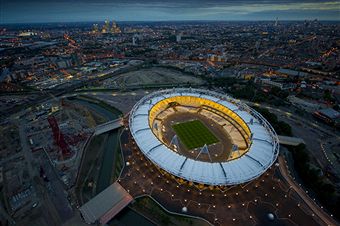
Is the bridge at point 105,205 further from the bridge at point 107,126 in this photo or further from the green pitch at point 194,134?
the bridge at point 107,126

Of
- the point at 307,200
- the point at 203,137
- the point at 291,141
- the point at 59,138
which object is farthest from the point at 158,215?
the point at 291,141

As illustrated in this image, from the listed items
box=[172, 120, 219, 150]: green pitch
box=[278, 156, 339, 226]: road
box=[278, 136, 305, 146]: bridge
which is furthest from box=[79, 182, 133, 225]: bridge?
box=[278, 136, 305, 146]: bridge

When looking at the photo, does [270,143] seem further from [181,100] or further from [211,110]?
[181,100]

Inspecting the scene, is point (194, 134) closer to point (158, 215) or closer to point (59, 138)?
point (158, 215)

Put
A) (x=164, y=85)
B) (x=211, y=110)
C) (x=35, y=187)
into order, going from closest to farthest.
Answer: (x=35, y=187) < (x=211, y=110) < (x=164, y=85)

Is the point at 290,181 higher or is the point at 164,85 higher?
the point at 164,85

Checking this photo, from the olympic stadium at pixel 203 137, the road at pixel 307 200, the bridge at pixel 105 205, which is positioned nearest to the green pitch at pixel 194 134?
the olympic stadium at pixel 203 137

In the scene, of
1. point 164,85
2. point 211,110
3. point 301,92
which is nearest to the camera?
point 211,110

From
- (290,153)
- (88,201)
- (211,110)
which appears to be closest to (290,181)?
(290,153)

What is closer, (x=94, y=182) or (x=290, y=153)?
(x=94, y=182)
